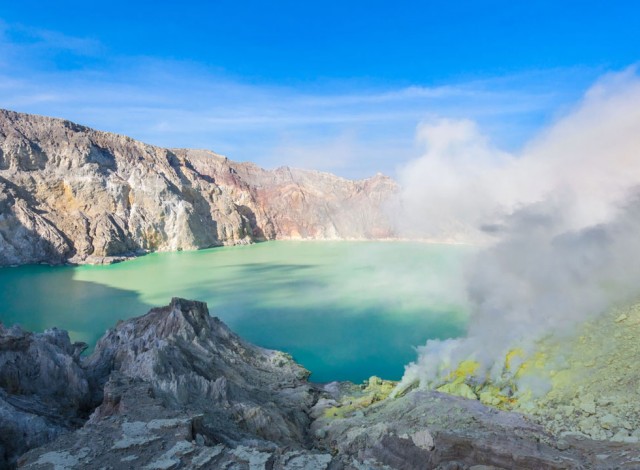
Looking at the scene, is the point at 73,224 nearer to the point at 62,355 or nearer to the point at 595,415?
the point at 62,355

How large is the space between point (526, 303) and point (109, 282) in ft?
77.0

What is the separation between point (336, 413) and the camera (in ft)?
25.1

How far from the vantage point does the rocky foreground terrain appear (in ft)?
14.4

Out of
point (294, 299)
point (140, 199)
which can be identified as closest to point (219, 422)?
point (294, 299)

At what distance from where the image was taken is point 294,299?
2000cm

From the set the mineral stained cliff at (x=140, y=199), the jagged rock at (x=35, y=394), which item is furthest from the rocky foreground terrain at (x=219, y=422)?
the mineral stained cliff at (x=140, y=199)

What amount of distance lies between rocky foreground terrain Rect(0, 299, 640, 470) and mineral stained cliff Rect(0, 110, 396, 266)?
96.4 ft

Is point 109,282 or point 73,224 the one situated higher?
point 73,224

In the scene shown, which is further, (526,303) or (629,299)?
(526,303)

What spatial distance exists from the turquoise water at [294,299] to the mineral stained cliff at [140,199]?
403cm

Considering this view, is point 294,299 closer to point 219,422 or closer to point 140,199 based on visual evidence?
point 219,422

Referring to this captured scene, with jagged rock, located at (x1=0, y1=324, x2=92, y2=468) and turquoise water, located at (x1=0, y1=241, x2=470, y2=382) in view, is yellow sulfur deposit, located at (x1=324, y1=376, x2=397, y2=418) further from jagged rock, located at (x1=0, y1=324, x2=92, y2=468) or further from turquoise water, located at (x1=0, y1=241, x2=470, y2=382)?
jagged rock, located at (x1=0, y1=324, x2=92, y2=468)

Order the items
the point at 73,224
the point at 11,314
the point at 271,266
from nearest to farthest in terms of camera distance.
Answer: the point at 11,314
the point at 271,266
the point at 73,224

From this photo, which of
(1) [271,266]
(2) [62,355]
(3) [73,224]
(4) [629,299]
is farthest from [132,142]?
(4) [629,299]
